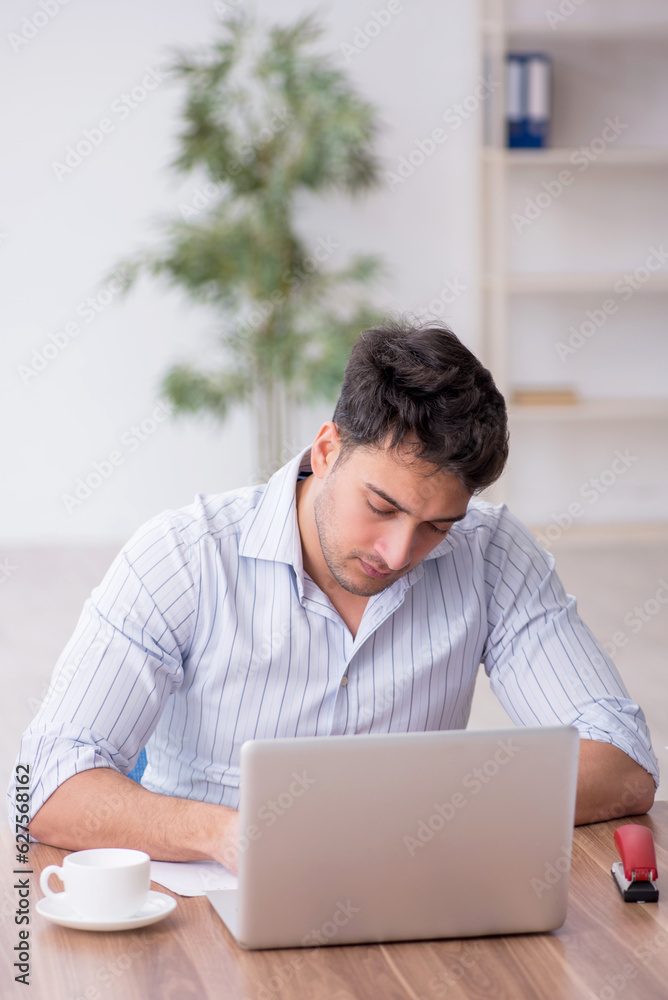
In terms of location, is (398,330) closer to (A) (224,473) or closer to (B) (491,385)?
(B) (491,385)

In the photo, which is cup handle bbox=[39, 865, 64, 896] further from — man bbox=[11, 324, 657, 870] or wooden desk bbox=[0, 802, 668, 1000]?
man bbox=[11, 324, 657, 870]

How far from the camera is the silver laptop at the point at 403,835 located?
98 centimetres

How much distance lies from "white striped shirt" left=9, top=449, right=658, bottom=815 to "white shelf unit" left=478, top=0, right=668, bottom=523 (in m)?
3.90

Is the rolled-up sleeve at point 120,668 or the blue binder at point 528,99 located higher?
the blue binder at point 528,99

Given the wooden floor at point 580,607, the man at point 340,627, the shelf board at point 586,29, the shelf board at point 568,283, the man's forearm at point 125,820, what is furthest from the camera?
the shelf board at point 568,283

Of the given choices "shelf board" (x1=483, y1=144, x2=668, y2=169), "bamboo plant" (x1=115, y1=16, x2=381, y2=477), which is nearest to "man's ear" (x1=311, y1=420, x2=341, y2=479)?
"bamboo plant" (x1=115, y1=16, x2=381, y2=477)

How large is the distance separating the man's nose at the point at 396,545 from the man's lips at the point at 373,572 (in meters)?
0.02

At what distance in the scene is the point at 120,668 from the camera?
1354 millimetres

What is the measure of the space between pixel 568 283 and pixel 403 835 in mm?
4644

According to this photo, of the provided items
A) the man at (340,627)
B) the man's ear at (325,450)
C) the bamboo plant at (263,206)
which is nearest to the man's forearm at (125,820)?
the man at (340,627)

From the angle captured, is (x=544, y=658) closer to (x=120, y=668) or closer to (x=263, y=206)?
(x=120, y=668)

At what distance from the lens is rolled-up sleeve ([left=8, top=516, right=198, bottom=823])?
1.31 meters

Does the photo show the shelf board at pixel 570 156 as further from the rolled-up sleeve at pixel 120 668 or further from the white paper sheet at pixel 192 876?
the white paper sheet at pixel 192 876

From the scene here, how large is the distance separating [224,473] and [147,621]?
4215mm
